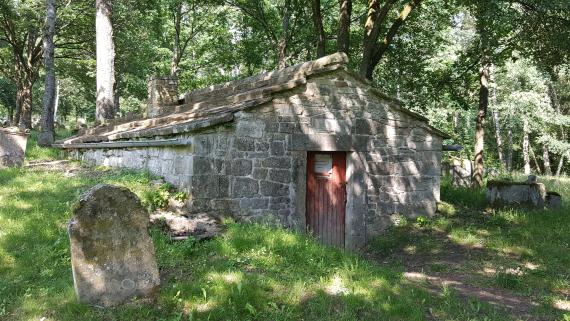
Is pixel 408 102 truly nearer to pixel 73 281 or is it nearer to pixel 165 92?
pixel 165 92

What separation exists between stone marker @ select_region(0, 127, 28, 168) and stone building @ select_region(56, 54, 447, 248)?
140 centimetres

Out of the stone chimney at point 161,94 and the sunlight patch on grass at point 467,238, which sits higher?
the stone chimney at point 161,94

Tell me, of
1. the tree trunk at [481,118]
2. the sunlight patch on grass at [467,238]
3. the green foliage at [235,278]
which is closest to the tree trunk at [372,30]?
the tree trunk at [481,118]

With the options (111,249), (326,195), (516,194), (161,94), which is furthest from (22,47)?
(516,194)

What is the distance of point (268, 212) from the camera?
→ 27.9 ft

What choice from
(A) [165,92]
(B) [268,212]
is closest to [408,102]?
(A) [165,92]

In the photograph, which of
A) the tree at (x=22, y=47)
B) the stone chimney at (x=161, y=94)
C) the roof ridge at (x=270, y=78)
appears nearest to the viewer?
the roof ridge at (x=270, y=78)

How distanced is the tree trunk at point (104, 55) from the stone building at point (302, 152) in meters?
2.70

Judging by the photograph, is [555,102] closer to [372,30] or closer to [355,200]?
[372,30]

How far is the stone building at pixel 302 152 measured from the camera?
7.92 m

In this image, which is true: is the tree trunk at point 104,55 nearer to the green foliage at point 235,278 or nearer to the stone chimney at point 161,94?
the stone chimney at point 161,94

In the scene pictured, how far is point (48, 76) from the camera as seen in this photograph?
47.2ft

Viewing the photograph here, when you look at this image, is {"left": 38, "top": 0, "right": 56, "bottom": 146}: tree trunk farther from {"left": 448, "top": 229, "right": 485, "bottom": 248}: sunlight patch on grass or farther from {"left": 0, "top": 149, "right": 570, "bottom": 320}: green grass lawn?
{"left": 448, "top": 229, "right": 485, "bottom": 248}: sunlight patch on grass

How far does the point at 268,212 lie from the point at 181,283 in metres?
3.76
